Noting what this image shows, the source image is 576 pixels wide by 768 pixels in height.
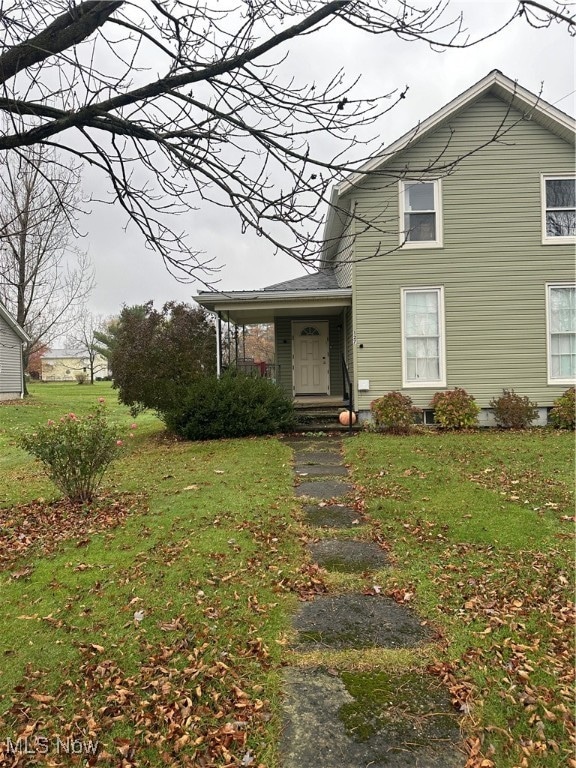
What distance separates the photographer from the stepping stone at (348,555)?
4164 mm

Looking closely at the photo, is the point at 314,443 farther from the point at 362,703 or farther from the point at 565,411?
the point at 362,703

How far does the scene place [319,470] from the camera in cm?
773

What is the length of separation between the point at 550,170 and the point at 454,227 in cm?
247

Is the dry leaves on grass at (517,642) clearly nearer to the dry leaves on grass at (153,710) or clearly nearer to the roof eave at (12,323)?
the dry leaves on grass at (153,710)

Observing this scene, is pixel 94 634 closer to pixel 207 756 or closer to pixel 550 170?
pixel 207 756

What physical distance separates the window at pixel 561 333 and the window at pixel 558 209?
3.86 feet

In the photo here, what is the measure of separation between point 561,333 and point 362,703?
10983 millimetres

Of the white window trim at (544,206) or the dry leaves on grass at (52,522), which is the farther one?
the white window trim at (544,206)

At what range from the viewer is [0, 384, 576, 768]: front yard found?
2297 mm

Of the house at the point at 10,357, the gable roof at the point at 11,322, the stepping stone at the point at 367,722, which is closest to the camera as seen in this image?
the stepping stone at the point at 367,722

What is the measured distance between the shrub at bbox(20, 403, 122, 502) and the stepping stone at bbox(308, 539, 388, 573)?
2861 millimetres

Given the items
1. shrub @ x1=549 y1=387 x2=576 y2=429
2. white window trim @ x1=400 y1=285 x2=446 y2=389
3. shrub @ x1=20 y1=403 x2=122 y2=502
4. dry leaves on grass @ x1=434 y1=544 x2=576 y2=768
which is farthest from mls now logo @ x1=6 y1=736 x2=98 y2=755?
shrub @ x1=549 y1=387 x2=576 y2=429

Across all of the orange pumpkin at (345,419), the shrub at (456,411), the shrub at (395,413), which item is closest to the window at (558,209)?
the shrub at (456,411)

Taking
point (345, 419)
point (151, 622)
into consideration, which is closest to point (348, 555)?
point (151, 622)
